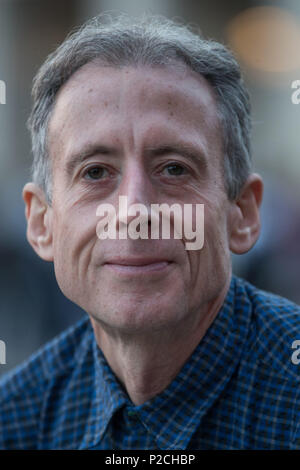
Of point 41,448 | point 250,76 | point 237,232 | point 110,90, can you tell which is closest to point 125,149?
point 110,90

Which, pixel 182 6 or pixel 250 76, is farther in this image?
pixel 182 6

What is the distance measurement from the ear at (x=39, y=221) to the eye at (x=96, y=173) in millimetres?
291

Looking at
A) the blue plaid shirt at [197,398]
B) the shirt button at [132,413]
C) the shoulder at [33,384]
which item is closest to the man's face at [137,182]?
the blue plaid shirt at [197,398]

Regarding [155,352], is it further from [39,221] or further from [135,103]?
[135,103]

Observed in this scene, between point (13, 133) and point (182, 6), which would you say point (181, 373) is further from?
point (182, 6)

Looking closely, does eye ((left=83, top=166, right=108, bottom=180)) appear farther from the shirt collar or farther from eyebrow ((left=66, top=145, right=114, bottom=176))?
the shirt collar

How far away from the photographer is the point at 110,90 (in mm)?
1903

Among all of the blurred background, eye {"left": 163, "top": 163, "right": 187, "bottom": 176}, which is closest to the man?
eye {"left": 163, "top": 163, "right": 187, "bottom": 176}

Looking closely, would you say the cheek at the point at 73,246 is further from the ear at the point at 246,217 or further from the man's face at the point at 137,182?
the ear at the point at 246,217

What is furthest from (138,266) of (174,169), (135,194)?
(174,169)

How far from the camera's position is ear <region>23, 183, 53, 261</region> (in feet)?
7.32

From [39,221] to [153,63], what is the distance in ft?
2.42

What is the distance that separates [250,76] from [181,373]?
7238mm

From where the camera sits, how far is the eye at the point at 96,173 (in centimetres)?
194
